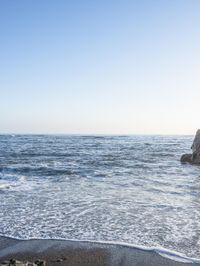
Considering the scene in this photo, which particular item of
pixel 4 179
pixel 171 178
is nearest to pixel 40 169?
pixel 4 179

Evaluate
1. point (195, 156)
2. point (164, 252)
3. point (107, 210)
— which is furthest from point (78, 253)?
point (195, 156)

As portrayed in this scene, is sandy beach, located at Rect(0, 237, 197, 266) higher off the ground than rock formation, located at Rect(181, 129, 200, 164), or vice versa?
rock formation, located at Rect(181, 129, 200, 164)

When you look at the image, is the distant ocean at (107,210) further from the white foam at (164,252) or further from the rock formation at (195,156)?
the rock formation at (195,156)

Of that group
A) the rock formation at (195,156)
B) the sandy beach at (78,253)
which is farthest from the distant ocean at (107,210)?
the rock formation at (195,156)

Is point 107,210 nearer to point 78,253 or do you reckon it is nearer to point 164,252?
point 78,253

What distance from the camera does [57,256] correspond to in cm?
679

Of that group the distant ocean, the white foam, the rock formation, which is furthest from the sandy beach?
the rock formation

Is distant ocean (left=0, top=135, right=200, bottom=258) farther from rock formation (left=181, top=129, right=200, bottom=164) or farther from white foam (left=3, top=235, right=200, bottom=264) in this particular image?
rock formation (left=181, top=129, right=200, bottom=164)

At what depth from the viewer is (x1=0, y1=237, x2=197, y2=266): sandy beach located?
6.46m

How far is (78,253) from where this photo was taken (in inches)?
274

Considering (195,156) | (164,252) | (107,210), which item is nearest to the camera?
(164,252)

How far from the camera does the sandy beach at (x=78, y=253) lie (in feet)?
21.2

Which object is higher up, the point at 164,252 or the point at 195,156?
the point at 195,156

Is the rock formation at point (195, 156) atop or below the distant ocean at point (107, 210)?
atop
